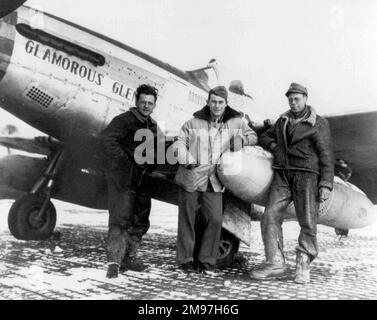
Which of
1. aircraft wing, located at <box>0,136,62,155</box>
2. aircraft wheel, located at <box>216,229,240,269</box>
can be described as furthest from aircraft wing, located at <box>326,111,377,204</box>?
aircraft wing, located at <box>0,136,62,155</box>

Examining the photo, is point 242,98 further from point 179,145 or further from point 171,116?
point 179,145

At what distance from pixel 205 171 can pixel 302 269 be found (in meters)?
1.17

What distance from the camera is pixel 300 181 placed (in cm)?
370

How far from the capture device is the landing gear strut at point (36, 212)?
5.46m

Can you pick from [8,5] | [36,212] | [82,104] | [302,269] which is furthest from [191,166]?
[36,212]

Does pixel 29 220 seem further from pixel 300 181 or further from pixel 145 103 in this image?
pixel 300 181

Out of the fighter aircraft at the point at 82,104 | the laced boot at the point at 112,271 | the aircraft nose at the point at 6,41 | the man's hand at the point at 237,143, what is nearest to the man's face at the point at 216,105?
the man's hand at the point at 237,143

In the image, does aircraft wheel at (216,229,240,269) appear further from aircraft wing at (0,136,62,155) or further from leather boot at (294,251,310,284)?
aircraft wing at (0,136,62,155)

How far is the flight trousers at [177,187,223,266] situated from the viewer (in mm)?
3768

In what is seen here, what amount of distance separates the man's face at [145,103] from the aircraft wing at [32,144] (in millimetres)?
2542

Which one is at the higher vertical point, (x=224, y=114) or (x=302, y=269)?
(x=224, y=114)

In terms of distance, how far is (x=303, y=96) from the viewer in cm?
379

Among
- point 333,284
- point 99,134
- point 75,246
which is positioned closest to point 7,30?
point 99,134

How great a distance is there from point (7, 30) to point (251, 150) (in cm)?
272
